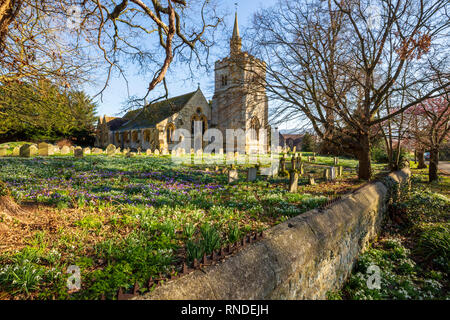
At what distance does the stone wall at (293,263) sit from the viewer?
1.92 m

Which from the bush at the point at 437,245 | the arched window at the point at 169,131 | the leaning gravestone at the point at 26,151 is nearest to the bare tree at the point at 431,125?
the bush at the point at 437,245

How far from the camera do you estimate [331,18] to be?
739cm

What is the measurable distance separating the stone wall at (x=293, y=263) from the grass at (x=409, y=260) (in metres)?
0.26

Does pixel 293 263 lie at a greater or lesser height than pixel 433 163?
lesser

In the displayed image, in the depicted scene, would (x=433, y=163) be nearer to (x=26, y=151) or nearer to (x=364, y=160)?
(x=364, y=160)

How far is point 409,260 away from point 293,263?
363 centimetres

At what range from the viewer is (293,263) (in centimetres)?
258

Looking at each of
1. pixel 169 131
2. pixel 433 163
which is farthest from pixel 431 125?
pixel 169 131

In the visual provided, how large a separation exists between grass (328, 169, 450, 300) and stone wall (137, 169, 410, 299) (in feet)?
0.87

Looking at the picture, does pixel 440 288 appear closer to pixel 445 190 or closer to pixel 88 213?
pixel 88 213

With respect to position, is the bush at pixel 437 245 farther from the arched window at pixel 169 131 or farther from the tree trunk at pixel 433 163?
the arched window at pixel 169 131

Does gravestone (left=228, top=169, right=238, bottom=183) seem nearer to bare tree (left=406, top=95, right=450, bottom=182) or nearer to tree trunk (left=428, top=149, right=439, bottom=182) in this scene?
bare tree (left=406, top=95, right=450, bottom=182)

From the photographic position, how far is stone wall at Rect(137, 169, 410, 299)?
1.92 metres

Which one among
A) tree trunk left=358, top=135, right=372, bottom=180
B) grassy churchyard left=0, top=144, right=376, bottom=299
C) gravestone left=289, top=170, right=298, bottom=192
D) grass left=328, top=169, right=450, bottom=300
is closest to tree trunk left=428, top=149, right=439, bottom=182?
tree trunk left=358, top=135, right=372, bottom=180
